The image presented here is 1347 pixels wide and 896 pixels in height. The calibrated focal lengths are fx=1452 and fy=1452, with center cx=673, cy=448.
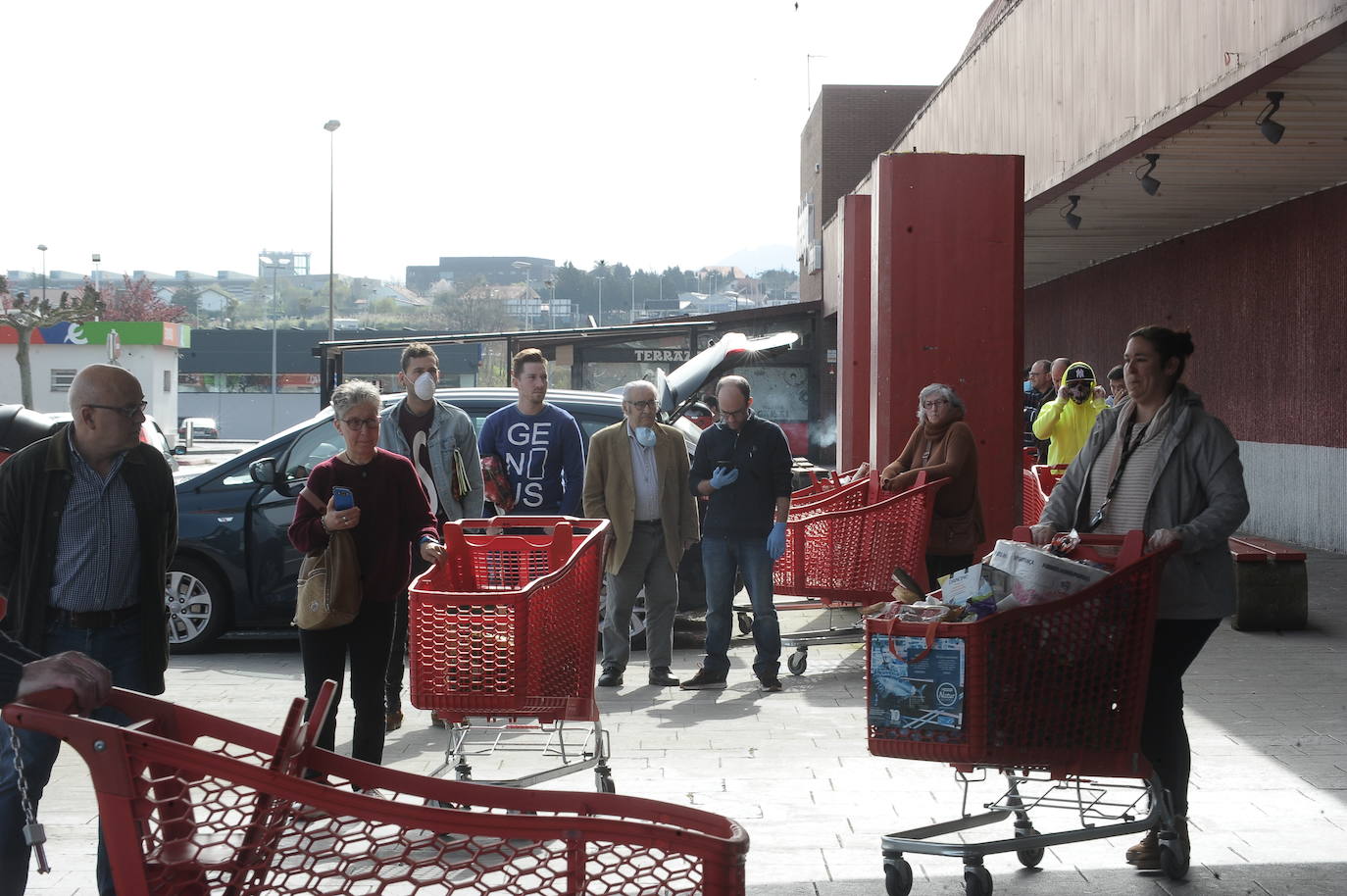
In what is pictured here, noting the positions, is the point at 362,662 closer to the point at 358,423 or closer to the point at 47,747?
the point at 358,423

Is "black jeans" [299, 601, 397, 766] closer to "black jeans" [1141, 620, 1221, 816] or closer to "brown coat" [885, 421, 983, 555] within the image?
"black jeans" [1141, 620, 1221, 816]

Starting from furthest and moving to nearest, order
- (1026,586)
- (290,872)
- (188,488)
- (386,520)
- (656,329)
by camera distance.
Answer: (656,329) → (188,488) → (386,520) → (1026,586) → (290,872)

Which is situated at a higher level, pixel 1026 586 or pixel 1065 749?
pixel 1026 586

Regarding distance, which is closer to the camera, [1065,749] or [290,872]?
[290,872]

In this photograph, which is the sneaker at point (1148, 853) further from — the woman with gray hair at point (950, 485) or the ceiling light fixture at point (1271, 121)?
the ceiling light fixture at point (1271, 121)

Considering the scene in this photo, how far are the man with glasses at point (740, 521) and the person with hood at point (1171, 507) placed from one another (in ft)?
11.6

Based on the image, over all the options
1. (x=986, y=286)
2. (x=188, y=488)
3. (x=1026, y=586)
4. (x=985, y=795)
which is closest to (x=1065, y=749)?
(x=1026, y=586)

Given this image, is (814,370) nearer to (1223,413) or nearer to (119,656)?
A: (1223,413)

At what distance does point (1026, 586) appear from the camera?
4.62 m

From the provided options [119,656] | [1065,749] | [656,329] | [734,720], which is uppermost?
[656,329]

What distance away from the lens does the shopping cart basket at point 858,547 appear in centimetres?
879

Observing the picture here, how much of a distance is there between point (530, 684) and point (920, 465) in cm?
443

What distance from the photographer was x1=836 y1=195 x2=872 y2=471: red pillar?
53.0 ft

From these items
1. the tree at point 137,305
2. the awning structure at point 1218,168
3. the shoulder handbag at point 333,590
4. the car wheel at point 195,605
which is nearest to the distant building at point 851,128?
the awning structure at point 1218,168
